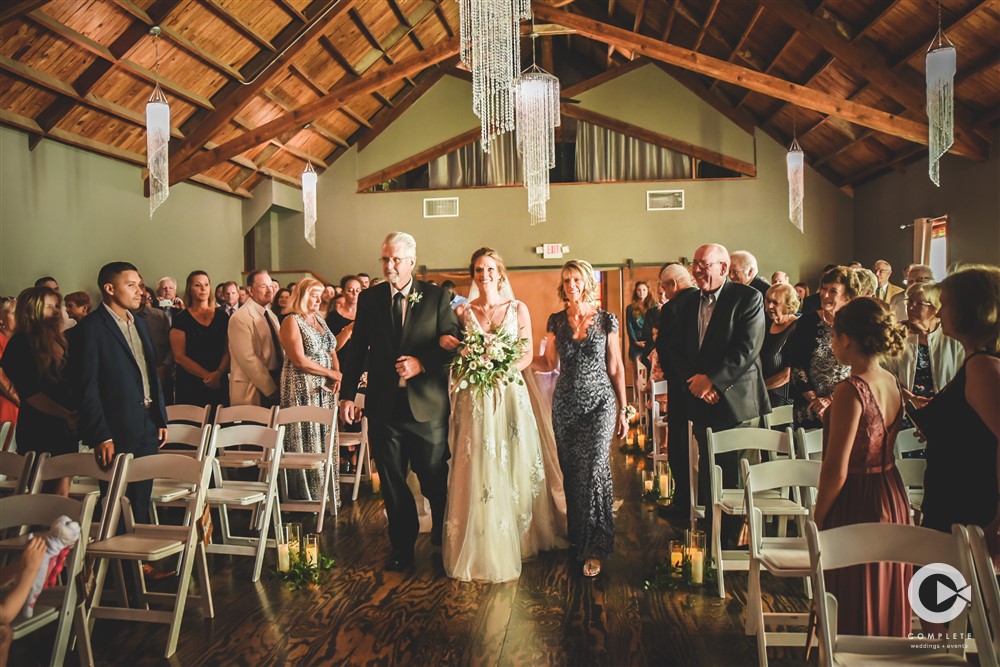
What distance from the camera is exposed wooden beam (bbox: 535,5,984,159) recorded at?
9797 mm

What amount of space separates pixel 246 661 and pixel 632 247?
1221 centimetres

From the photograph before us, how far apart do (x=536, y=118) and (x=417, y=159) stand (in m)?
5.31

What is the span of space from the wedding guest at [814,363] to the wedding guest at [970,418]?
1.93 meters

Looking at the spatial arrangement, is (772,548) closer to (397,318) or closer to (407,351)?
(407,351)

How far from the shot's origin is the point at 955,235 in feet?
34.8

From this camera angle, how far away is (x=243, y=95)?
35.6 ft

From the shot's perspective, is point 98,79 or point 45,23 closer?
point 45,23

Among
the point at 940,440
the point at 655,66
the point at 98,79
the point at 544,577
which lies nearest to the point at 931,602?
the point at 940,440

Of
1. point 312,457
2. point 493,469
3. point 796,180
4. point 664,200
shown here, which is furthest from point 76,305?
point 664,200

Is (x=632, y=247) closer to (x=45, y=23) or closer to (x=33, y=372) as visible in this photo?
(x=45, y=23)

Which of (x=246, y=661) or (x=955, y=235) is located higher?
(x=955, y=235)

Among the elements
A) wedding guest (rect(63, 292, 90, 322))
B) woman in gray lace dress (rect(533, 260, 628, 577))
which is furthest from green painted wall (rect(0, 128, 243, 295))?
woman in gray lace dress (rect(533, 260, 628, 577))

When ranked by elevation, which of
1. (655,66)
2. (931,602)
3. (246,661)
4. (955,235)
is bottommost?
(246,661)

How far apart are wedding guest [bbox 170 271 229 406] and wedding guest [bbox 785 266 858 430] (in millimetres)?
4204
